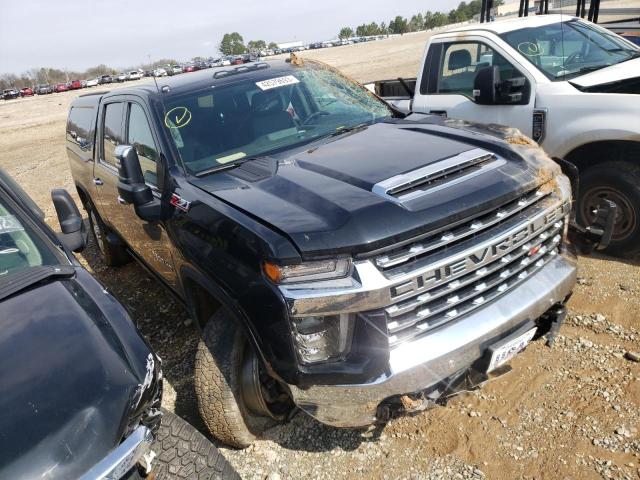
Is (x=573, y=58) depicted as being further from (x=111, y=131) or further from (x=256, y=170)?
(x=111, y=131)

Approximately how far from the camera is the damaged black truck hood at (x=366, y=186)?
2.09 m

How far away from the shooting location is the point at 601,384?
2.91m

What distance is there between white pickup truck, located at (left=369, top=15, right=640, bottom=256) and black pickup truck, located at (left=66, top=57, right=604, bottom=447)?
1.41 meters

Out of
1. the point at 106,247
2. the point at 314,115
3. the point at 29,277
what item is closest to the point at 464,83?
the point at 314,115

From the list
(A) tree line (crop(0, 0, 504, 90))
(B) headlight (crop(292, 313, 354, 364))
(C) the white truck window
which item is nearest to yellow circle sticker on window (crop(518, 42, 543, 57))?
(C) the white truck window

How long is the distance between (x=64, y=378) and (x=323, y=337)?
962 millimetres

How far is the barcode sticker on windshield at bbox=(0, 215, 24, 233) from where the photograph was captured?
7.95ft

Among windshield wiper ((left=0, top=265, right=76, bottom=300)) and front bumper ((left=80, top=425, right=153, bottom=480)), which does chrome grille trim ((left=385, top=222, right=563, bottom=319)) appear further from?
windshield wiper ((left=0, top=265, right=76, bottom=300))

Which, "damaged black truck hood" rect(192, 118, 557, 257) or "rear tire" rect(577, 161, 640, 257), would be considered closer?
"damaged black truck hood" rect(192, 118, 557, 257)

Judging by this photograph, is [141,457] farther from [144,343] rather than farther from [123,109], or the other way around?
[123,109]

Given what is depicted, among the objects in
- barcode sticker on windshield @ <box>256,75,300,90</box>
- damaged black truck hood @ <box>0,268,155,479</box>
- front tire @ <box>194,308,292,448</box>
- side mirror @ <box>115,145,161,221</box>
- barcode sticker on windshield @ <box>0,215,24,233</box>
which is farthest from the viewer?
barcode sticker on windshield @ <box>256,75,300,90</box>

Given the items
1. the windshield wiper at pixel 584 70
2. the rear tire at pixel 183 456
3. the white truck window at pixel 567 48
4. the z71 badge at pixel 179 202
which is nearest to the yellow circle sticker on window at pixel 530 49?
the white truck window at pixel 567 48

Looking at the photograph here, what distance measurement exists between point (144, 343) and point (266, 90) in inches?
87.3

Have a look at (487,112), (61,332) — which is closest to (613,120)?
(487,112)
